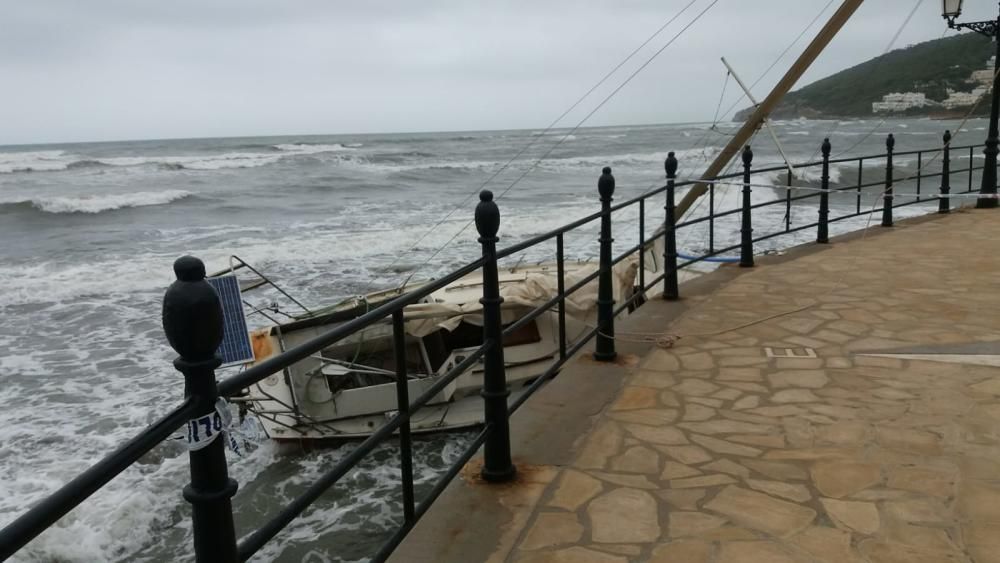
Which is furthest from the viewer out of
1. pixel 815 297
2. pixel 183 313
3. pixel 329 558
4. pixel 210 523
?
pixel 815 297

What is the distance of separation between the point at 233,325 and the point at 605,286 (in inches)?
168

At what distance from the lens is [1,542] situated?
1.05 m

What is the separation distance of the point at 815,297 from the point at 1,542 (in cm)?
674

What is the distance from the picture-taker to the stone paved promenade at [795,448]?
9.40 feet

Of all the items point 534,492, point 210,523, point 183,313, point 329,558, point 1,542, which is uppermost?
point 183,313

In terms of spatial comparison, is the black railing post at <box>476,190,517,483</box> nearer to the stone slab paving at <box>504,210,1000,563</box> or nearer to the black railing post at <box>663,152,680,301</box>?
the stone slab paving at <box>504,210,1000,563</box>

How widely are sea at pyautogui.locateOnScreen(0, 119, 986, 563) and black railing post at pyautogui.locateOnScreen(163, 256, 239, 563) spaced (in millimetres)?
4688

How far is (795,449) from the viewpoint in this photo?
144 inches

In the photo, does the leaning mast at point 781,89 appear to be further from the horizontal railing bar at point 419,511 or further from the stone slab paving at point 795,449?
the horizontal railing bar at point 419,511

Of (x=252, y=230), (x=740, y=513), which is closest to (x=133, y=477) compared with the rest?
(x=740, y=513)

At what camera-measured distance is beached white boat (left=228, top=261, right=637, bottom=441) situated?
26.6ft

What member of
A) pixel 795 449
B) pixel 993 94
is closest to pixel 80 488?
pixel 795 449

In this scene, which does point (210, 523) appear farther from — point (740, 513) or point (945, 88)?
point (945, 88)

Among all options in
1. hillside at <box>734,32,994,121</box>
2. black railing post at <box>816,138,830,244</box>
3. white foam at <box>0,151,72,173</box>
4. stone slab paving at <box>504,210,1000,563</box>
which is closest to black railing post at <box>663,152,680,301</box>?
stone slab paving at <box>504,210,1000,563</box>
